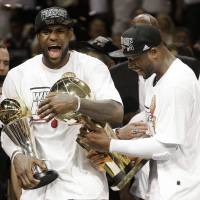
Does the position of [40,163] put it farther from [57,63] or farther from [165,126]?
[165,126]

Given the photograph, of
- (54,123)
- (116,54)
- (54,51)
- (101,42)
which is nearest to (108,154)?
(54,123)

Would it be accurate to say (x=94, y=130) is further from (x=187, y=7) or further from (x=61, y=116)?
(x=187, y=7)

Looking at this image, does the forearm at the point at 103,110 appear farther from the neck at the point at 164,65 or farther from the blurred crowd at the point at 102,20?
the blurred crowd at the point at 102,20

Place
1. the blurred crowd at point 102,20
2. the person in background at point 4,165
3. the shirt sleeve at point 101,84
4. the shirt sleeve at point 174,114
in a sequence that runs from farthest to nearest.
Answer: the blurred crowd at point 102,20 < the person in background at point 4,165 < the shirt sleeve at point 101,84 < the shirt sleeve at point 174,114

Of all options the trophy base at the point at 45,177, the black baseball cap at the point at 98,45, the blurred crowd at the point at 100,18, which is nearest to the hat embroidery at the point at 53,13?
the trophy base at the point at 45,177

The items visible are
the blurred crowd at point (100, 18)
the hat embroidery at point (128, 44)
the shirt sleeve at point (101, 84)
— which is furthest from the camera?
the blurred crowd at point (100, 18)

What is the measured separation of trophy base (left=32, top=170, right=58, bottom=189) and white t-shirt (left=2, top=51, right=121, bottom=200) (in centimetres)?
8

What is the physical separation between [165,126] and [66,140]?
2.57 feet

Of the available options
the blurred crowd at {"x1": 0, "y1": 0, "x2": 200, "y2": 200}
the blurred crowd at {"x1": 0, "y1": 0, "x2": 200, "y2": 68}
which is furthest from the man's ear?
the blurred crowd at {"x1": 0, "y1": 0, "x2": 200, "y2": 68}

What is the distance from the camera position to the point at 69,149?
215 inches

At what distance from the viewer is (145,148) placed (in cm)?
511

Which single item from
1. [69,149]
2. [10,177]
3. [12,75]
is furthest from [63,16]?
[10,177]

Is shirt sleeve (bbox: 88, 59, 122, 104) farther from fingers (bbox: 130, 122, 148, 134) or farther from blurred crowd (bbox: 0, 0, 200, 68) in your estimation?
blurred crowd (bbox: 0, 0, 200, 68)

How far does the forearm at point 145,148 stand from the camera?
506 cm
